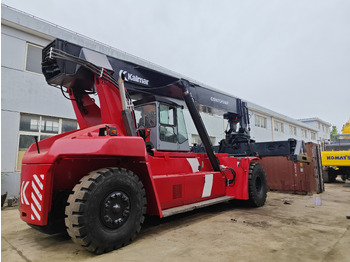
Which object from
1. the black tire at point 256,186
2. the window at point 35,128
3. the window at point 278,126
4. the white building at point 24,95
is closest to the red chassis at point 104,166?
the black tire at point 256,186

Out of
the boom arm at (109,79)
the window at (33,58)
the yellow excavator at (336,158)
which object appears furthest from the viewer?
the yellow excavator at (336,158)

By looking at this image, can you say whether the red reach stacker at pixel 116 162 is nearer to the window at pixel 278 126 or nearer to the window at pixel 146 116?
the window at pixel 146 116

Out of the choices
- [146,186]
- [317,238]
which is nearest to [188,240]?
[146,186]

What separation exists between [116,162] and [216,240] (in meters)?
1.97

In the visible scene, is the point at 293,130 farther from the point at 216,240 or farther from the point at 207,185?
the point at 216,240

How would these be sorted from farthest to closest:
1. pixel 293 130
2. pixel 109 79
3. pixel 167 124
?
pixel 293 130
pixel 167 124
pixel 109 79

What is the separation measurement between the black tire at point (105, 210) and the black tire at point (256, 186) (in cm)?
351

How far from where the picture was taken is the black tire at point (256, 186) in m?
6.20

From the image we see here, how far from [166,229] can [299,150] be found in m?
5.68

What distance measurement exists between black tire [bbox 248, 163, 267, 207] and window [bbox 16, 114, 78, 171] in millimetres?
6859

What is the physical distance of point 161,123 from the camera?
4855 mm

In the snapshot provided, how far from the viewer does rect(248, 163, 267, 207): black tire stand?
244 inches

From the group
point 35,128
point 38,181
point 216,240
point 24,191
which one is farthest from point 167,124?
point 35,128

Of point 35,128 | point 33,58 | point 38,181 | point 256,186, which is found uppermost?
point 33,58
